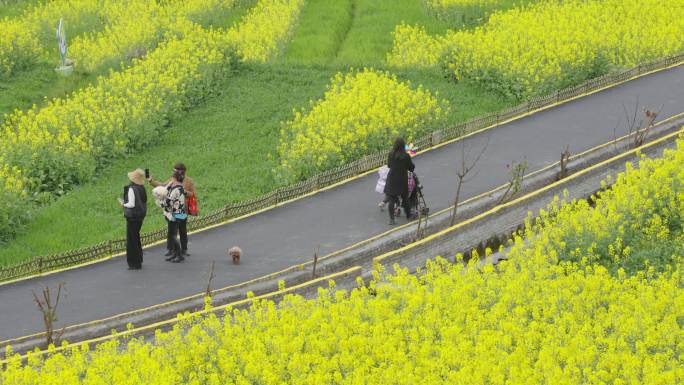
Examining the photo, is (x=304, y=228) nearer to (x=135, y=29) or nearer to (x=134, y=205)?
(x=134, y=205)

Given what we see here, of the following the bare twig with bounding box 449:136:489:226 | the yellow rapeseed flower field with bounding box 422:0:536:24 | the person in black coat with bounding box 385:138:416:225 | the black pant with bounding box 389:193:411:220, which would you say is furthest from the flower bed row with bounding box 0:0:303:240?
the bare twig with bounding box 449:136:489:226

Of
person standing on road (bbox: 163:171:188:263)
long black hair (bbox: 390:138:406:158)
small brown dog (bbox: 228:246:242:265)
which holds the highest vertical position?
long black hair (bbox: 390:138:406:158)

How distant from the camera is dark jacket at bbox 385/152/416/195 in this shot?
60.5 ft

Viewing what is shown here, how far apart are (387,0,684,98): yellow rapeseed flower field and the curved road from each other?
9.20ft

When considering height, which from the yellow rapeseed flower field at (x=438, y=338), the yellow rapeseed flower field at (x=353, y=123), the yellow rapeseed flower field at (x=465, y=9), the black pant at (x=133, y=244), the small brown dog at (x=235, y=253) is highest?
the yellow rapeseed flower field at (x=465, y=9)

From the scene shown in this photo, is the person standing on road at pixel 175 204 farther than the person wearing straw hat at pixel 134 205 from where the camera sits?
Yes

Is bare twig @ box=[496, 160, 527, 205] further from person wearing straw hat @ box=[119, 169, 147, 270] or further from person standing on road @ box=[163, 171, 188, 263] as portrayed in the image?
person wearing straw hat @ box=[119, 169, 147, 270]

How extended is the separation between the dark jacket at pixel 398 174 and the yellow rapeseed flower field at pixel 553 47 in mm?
9596

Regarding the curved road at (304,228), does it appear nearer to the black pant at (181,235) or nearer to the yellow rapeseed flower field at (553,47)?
the black pant at (181,235)

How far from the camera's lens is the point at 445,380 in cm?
1296

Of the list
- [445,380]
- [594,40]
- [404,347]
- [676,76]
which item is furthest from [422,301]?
[594,40]

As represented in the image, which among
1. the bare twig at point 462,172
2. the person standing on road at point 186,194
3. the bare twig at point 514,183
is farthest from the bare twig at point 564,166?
the person standing on road at point 186,194

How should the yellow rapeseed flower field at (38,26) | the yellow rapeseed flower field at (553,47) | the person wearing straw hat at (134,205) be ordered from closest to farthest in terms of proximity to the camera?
the person wearing straw hat at (134,205) < the yellow rapeseed flower field at (553,47) < the yellow rapeseed flower field at (38,26)

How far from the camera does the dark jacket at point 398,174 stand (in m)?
18.4
